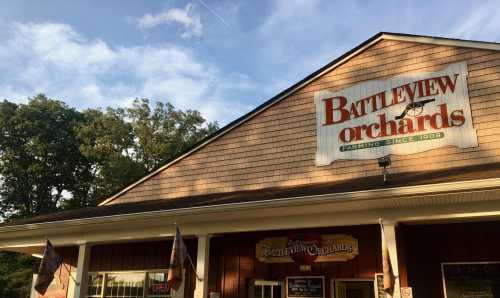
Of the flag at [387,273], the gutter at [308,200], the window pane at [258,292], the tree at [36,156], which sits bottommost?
the window pane at [258,292]

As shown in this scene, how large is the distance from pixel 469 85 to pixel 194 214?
21.7 feet

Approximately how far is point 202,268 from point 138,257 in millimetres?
3586

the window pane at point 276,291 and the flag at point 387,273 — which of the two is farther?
the window pane at point 276,291

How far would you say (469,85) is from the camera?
10055mm

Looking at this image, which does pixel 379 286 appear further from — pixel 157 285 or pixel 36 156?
pixel 36 156

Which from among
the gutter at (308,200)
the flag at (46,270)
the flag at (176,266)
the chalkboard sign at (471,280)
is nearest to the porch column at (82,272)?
the flag at (46,270)

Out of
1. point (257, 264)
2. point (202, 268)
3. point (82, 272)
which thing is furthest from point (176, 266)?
point (82, 272)

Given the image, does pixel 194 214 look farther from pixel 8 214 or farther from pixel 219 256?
pixel 8 214

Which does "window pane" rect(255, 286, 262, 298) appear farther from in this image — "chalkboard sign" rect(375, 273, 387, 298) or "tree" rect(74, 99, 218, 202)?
"tree" rect(74, 99, 218, 202)

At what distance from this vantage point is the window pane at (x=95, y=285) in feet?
42.9

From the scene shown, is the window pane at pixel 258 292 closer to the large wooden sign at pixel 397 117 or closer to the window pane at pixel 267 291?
the window pane at pixel 267 291

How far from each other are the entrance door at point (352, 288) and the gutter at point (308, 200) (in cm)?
256

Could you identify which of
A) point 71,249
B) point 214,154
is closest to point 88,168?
point 71,249

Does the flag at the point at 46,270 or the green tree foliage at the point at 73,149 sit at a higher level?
the green tree foliage at the point at 73,149
